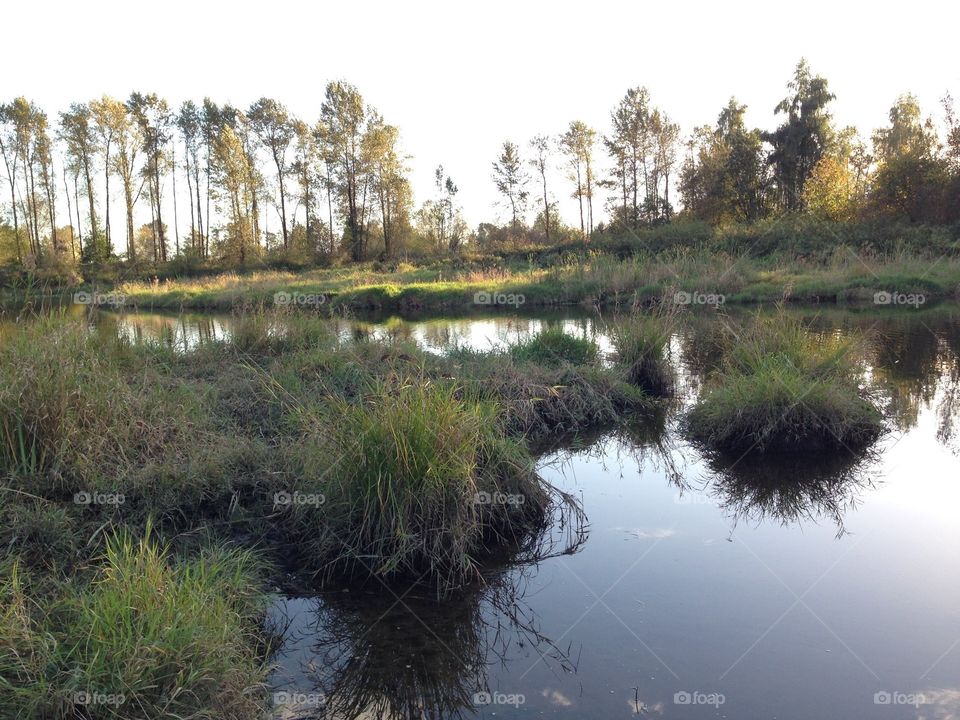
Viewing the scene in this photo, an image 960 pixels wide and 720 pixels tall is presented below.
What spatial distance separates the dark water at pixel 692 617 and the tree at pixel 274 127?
140 ft

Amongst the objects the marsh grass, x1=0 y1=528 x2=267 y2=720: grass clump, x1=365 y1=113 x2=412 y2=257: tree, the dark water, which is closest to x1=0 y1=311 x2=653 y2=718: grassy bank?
x1=0 y1=528 x2=267 y2=720: grass clump

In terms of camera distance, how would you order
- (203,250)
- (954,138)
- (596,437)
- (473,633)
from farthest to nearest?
(203,250) < (954,138) < (596,437) < (473,633)

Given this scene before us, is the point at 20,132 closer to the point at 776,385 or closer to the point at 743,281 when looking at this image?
the point at 743,281

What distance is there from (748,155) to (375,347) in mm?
36931

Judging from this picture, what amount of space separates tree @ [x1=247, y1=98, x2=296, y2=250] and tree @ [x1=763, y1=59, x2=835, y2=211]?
28550 millimetres

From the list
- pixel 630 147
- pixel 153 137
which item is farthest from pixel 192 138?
pixel 630 147

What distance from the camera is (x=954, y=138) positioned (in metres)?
31.5

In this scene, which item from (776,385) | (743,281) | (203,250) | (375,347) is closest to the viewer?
(776,385)

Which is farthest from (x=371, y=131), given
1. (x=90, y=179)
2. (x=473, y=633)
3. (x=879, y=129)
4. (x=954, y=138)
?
(x=473, y=633)

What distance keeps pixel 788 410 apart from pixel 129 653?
5675 mm

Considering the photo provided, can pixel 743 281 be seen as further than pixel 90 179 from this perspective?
No

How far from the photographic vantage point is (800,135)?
38.2m

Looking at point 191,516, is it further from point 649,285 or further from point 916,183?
point 916,183

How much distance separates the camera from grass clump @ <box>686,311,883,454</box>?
6508mm
